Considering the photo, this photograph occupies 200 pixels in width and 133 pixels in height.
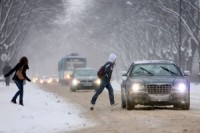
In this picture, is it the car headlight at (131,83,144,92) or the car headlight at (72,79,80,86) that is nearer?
the car headlight at (131,83,144,92)

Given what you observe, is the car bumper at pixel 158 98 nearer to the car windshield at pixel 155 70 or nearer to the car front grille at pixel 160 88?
the car front grille at pixel 160 88

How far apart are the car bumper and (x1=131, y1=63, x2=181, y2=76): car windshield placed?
1.11 metres

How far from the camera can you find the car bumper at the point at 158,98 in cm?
1836

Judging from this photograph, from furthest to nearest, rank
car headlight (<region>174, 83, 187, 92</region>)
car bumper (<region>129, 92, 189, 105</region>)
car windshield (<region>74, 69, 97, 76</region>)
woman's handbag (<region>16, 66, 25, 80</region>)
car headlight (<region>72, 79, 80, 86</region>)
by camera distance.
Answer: car windshield (<region>74, 69, 97, 76</region>) → car headlight (<region>72, 79, 80, 86</region>) → woman's handbag (<region>16, 66, 25, 80</region>) → car headlight (<region>174, 83, 187, 92</region>) → car bumper (<region>129, 92, 189, 105</region>)

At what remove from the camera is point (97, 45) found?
116 metres

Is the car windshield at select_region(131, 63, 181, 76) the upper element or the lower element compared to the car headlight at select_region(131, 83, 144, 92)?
upper

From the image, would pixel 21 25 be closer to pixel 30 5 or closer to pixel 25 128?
pixel 30 5

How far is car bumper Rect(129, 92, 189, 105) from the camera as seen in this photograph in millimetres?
18359

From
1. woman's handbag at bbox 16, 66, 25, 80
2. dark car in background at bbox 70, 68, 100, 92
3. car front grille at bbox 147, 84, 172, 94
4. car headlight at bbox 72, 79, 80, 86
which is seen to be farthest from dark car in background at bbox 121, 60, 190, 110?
car headlight at bbox 72, 79, 80, 86

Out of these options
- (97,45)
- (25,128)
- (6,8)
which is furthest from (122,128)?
(97,45)

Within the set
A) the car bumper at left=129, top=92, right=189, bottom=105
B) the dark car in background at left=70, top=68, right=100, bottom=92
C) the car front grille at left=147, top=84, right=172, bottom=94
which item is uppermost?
the car front grille at left=147, top=84, right=172, bottom=94

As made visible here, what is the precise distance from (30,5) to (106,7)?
47.0 feet

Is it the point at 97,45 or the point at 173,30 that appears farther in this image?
the point at 97,45

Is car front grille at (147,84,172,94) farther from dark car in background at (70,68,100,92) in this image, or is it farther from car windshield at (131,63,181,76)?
dark car in background at (70,68,100,92)
